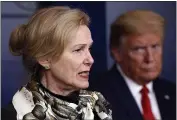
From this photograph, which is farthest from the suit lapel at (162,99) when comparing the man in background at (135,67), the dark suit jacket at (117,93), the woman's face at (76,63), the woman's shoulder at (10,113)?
the woman's shoulder at (10,113)

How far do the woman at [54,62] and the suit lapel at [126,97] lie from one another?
0.62 meters

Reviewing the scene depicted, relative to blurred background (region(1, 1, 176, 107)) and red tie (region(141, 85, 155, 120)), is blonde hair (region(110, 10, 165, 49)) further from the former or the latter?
red tie (region(141, 85, 155, 120))

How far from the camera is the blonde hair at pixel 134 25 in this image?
2.32 meters

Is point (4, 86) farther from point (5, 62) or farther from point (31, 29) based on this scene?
point (31, 29)

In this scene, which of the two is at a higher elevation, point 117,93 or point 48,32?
point 48,32

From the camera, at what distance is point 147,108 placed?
7.68 feet

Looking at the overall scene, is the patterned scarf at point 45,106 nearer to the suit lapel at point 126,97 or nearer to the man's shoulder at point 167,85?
the suit lapel at point 126,97

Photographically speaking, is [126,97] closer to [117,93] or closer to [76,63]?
[117,93]

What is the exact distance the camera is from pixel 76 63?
1643 millimetres

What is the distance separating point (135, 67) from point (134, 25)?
0.24 meters

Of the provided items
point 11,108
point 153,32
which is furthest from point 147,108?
point 11,108

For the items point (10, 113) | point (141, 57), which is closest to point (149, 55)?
point (141, 57)

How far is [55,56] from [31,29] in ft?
0.47

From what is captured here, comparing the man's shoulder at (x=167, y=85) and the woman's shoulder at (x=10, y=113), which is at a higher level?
the woman's shoulder at (x=10, y=113)
